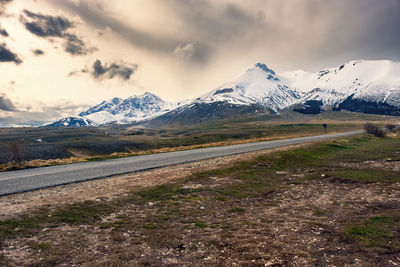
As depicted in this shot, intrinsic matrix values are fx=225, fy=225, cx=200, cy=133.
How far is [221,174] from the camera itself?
1855 cm

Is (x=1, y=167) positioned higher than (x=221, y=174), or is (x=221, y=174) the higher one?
(x=1, y=167)

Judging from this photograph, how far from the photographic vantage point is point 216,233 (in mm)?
8586

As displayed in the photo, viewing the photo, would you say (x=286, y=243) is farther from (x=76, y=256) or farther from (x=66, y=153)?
(x=66, y=153)

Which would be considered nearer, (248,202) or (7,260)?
(7,260)

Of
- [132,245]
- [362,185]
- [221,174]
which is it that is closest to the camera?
[132,245]

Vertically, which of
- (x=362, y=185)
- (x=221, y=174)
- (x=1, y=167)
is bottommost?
(x=362, y=185)

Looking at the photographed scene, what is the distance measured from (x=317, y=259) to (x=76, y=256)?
721 centimetres

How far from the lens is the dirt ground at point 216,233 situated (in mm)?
6703

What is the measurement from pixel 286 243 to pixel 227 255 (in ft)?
7.29

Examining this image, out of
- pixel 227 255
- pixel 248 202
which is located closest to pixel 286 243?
pixel 227 255

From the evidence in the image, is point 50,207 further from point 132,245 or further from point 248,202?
point 248,202

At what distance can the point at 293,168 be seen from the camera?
2184 cm

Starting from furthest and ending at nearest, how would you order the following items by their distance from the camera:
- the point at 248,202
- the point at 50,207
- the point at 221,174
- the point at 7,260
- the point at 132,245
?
the point at 221,174 < the point at 248,202 < the point at 50,207 < the point at 132,245 < the point at 7,260

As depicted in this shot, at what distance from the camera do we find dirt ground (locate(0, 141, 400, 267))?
22.0ft
